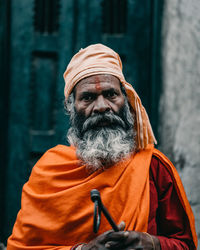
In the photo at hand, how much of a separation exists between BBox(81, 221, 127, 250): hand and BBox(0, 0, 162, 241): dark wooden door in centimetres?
120

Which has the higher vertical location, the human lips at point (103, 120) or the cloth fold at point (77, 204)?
the human lips at point (103, 120)

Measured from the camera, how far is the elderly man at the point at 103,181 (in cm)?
147

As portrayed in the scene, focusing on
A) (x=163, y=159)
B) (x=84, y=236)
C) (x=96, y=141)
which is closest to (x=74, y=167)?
(x=96, y=141)

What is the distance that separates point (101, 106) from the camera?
1602 millimetres

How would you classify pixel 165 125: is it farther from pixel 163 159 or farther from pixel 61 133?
pixel 61 133

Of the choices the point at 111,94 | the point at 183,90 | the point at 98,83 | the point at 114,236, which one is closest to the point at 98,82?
the point at 98,83

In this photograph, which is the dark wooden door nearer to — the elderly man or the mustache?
the elderly man

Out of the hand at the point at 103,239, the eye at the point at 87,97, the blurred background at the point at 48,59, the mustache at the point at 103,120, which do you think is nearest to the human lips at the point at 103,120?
the mustache at the point at 103,120

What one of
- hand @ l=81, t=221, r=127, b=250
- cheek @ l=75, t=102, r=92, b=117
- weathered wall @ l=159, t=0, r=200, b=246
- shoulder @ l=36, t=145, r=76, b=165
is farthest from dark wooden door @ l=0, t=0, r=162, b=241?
hand @ l=81, t=221, r=127, b=250

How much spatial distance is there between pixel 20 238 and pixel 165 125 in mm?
1437

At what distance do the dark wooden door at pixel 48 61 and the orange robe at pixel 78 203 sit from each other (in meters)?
0.86

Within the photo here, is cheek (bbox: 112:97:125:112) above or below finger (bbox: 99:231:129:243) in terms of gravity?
above

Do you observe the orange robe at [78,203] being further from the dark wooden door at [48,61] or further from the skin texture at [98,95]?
the dark wooden door at [48,61]

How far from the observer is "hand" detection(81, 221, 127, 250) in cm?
128
